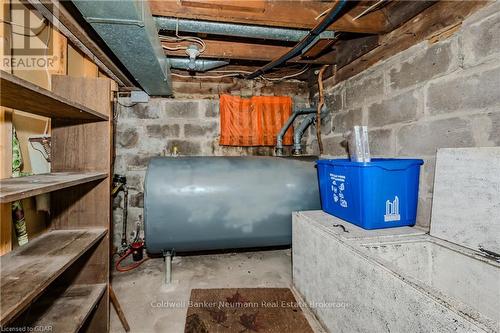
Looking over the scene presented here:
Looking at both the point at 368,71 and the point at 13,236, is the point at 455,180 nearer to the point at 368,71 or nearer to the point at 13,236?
the point at 368,71

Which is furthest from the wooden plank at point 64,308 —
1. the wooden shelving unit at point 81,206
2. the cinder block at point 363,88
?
the cinder block at point 363,88

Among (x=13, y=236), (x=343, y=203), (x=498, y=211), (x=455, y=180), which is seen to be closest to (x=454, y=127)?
(x=455, y=180)

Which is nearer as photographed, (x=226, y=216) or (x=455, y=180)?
(x=455, y=180)

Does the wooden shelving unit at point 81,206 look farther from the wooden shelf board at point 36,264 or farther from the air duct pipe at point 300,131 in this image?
the air duct pipe at point 300,131

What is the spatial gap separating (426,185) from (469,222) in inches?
13.9

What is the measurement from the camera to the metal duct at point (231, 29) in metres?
1.58

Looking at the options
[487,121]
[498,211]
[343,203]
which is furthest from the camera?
[343,203]

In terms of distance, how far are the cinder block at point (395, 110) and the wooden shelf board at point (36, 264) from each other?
1981 millimetres

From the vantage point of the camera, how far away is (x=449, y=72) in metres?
1.38

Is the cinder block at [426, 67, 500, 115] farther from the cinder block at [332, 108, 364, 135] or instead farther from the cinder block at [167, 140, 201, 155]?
the cinder block at [167, 140, 201, 155]

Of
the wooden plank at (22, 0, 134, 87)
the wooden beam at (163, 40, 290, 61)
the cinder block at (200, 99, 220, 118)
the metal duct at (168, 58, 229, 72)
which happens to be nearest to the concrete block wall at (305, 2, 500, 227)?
the wooden beam at (163, 40, 290, 61)

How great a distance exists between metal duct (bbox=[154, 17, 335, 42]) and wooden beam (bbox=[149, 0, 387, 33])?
0.11 m

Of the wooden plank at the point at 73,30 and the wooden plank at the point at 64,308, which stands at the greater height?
the wooden plank at the point at 73,30

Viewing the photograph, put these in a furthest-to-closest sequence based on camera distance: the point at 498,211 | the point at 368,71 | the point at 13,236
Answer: the point at 368,71, the point at 13,236, the point at 498,211
